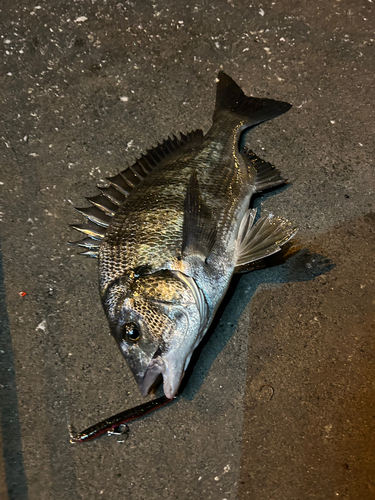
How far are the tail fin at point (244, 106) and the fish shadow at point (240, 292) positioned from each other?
1.01 m

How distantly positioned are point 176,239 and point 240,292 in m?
0.69

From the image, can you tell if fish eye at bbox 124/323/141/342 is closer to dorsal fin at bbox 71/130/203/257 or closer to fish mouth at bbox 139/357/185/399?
fish mouth at bbox 139/357/185/399

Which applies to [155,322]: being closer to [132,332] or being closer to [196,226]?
[132,332]

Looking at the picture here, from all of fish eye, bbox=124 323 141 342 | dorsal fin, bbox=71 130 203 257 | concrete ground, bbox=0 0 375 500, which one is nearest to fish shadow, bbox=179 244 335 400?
concrete ground, bbox=0 0 375 500

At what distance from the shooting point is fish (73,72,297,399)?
2033 mm

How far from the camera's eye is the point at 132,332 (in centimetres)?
201

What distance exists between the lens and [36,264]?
274cm

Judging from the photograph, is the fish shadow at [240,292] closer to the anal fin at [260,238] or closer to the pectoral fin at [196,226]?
the anal fin at [260,238]

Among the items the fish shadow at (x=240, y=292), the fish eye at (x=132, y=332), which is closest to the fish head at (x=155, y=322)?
the fish eye at (x=132, y=332)

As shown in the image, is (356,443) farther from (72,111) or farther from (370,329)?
(72,111)

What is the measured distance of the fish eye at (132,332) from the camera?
2.01 metres

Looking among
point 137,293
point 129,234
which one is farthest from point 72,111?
point 137,293

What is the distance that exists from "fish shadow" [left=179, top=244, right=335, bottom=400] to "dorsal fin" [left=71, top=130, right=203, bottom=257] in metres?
0.93

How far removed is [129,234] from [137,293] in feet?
1.22
